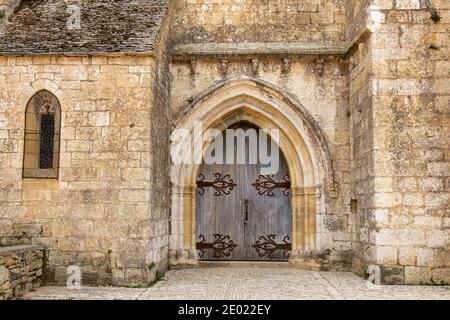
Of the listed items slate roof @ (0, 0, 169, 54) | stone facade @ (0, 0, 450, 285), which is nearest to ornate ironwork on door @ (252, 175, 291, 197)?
stone facade @ (0, 0, 450, 285)

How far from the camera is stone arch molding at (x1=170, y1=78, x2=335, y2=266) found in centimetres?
816

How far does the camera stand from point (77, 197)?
675 cm

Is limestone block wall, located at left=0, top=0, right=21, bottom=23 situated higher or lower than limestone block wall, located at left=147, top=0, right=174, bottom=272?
higher

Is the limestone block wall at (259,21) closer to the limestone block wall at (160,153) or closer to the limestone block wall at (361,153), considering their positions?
the limestone block wall at (160,153)

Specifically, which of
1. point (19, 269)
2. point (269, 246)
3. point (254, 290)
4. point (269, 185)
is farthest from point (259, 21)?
point (19, 269)

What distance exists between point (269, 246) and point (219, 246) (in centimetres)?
85

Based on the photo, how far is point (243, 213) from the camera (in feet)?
28.4

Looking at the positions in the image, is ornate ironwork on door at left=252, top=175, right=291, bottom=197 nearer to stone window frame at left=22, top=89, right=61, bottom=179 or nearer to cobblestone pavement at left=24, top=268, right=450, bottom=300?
cobblestone pavement at left=24, top=268, right=450, bottom=300

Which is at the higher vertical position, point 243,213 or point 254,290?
point 243,213

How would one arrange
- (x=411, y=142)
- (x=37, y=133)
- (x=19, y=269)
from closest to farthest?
(x=19, y=269) < (x=411, y=142) < (x=37, y=133)

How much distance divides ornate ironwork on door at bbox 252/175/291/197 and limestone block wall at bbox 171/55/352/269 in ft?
2.50

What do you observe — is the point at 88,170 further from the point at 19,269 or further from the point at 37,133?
the point at 19,269

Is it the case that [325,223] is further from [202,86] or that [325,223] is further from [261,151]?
[202,86]

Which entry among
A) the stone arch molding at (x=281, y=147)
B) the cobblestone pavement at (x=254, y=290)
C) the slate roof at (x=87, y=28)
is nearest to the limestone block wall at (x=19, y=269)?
the cobblestone pavement at (x=254, y=290)
